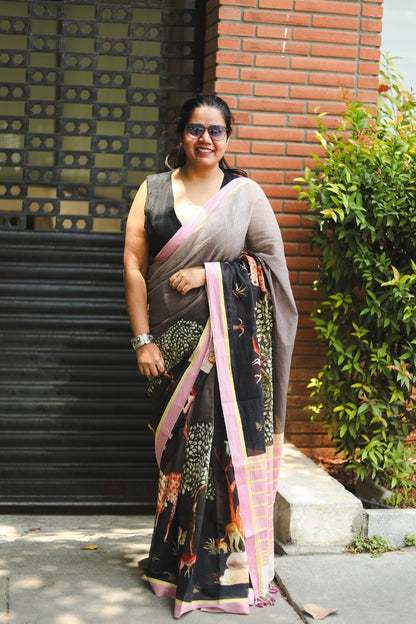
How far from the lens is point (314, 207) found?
483cm

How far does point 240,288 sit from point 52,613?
159 cm

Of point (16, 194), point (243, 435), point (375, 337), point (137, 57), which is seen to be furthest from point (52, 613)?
point (137, 57)

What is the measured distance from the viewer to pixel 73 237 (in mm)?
5457

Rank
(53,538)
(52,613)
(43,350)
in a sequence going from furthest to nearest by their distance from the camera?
(43,350) < (53,538) < (52,613)

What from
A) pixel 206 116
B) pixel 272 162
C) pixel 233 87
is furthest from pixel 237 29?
pixel 206 116

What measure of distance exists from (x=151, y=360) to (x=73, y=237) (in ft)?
5.94

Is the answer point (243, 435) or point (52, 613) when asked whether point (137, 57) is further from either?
point (52, 613)

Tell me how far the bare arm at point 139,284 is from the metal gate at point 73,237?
1.50m

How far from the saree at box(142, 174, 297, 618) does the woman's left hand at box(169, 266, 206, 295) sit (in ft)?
0.10

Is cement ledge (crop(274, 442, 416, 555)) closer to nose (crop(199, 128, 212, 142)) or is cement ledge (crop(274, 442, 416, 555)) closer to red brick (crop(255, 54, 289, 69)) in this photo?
nose (crop(199, 128, 212, 142))

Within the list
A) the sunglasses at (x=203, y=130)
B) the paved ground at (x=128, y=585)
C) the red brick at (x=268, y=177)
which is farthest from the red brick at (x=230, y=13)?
the paved ground at (x=128, y=585)

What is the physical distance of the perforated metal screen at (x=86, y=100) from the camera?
5.39 m

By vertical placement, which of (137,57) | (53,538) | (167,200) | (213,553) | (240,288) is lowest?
(53,538)

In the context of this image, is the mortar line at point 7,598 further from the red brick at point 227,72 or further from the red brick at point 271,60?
Result: the red brick at point 271,60
